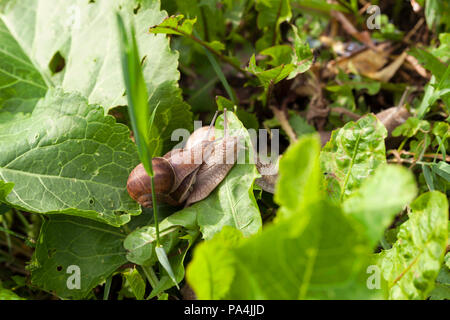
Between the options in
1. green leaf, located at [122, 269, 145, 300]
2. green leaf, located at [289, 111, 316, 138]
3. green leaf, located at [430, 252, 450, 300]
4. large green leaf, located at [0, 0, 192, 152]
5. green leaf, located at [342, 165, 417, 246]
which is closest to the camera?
green leaf, located at [342, 165, 417, 246]

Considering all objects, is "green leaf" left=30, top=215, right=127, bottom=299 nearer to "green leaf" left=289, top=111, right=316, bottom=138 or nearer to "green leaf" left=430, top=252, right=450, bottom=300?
"green leaf" left=289, top=111, right=316, bottom=138

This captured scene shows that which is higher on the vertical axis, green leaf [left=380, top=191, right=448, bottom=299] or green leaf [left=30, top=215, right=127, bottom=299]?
green leaf [left=380, top=191, right=448, bottom=299]

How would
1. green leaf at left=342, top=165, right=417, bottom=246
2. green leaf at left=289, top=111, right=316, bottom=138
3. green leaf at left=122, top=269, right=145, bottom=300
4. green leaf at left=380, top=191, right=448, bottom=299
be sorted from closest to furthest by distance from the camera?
green leaf at left=342, top=165, right=417, bottom=246
green leaf at left=380, top=191, right=448, bottom=299
green leaf at left=122, top=269, right=145, bottom=300
green leaf at left=289, top=111, right=316, bottom=138

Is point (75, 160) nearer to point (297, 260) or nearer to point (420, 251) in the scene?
point (297, 260)

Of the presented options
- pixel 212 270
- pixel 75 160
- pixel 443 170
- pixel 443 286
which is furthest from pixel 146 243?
pixel 443 170

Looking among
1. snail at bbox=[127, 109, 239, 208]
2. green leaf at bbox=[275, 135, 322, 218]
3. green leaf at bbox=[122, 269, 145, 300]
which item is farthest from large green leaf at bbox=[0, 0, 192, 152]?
green leaf at bbox=[275, 135, 322, 218]

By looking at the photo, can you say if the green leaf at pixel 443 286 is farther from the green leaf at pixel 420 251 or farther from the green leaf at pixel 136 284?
the green leaf at pixel 136 284

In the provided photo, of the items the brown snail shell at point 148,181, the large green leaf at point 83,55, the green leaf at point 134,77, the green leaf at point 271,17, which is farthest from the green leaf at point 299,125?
the green leaf at point 134,77
